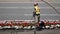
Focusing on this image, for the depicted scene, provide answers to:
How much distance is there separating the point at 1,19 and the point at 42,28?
202 inches

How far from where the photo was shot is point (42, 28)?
20.4 metres

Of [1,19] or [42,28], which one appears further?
[1,19]

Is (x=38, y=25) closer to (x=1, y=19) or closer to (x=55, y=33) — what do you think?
(x=55, y=33)

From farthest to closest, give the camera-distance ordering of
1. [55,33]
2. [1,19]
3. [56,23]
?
1. [1,19]
2. [56,23]
3. [55,33]

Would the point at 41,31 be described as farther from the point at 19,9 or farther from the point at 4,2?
the point at 4,2

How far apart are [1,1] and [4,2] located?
0.49m

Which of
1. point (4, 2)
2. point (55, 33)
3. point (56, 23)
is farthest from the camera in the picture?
point (4, 2)

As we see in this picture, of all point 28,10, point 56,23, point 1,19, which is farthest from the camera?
point 28,10

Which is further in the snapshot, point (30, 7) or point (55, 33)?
point (30, 7)

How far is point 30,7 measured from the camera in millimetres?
27312

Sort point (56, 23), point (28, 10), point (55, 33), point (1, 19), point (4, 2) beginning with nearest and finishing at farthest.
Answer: point (55, 33)
point (56, 23)
point (1, 19)
point (28, 10)
point (4, 2)

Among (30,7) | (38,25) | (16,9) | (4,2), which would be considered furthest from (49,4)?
(38,25)

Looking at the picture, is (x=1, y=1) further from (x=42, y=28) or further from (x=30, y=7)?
(x=42, y=28)

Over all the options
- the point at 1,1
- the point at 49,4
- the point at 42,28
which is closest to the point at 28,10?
the point at 49,4
